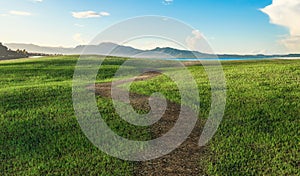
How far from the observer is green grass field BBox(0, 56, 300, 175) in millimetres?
14477

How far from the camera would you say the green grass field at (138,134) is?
47.5ft

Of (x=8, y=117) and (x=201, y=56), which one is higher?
(x=201, y=56)

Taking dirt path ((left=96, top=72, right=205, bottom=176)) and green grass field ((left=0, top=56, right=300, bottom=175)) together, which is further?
green grass field ((left=0, top=56, right=300, bottom=175))

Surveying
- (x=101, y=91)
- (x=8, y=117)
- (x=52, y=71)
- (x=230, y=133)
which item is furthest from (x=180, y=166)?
(x=52, y=71)

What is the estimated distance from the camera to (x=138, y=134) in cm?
1783

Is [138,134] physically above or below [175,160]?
above

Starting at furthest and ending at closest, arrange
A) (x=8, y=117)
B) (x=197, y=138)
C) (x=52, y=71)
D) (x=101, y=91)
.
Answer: (x=52, y=71)
(x=101, y=91)
(x=8, y=117)
(x=197, y=138)

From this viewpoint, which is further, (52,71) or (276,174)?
(52,71)

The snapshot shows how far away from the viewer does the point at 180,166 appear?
14141 millimetres

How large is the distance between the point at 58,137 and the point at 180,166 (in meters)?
7.43

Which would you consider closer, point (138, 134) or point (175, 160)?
point (175, 160)

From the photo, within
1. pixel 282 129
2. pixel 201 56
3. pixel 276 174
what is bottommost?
pixel 276 174

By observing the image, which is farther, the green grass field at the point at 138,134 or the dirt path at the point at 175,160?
the green grass field at the point at 138,134

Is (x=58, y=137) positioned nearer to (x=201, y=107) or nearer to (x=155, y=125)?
(x=155, y=125)
